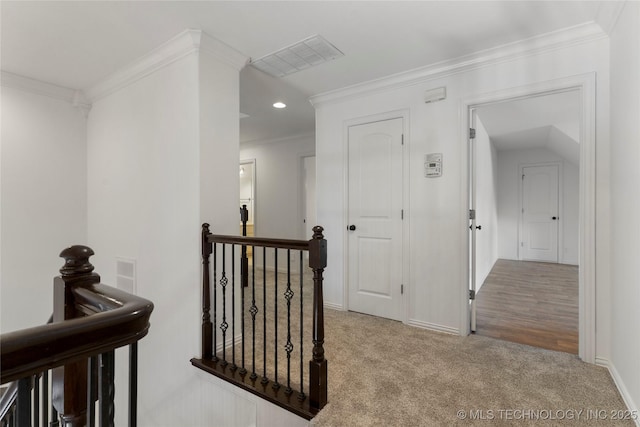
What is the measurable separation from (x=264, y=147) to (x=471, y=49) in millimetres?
4009

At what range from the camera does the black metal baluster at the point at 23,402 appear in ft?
1.85

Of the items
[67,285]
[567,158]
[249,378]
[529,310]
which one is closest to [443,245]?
[529,310]

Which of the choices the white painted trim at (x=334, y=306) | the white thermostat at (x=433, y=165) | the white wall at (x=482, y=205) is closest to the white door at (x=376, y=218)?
the white painted trim at (x=334, y=306)

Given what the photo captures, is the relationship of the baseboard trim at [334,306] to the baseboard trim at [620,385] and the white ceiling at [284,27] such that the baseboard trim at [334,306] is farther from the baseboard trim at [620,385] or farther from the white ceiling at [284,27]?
the white ceiling at [284,27]

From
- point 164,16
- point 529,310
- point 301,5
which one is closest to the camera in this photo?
point 301,5

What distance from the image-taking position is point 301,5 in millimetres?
2037

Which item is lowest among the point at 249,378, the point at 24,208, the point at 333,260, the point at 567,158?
the point at 249,378

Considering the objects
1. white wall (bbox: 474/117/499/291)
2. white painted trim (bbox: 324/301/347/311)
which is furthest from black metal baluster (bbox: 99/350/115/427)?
white wall (bbox: 474/117/499/291)

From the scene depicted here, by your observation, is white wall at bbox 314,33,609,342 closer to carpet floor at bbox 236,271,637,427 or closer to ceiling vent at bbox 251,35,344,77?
carpet floor at bbox 236,271,637,427

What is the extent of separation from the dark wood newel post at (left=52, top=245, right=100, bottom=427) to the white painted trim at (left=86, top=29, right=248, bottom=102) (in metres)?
2.07

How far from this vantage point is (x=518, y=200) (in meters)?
7.00

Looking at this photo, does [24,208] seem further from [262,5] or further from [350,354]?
[350,354]

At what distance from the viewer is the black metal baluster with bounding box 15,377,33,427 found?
1.85ft

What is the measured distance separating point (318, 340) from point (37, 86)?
12.6 feet
